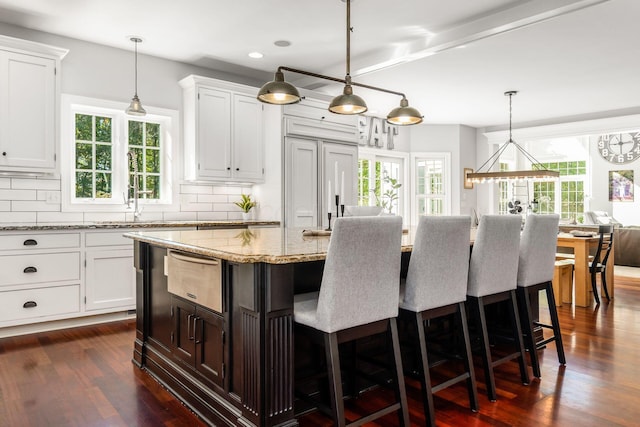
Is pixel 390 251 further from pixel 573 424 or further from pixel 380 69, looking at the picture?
pixel 380 69

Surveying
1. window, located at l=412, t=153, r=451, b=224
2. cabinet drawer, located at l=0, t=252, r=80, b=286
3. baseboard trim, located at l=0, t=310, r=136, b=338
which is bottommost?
baseboard trim, located at l=0, t=310, r=136, b=338

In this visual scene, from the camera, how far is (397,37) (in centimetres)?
427

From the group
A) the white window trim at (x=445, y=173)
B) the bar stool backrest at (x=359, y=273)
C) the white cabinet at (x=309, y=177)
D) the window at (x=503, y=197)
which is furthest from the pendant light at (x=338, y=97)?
the window at (x=503, y=197)

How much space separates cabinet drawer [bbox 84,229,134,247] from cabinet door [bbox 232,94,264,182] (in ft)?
4.90

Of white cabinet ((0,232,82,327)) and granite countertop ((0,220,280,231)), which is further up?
granite countertop ((0,220,280,231))

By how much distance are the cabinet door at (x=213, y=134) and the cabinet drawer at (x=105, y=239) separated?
3.66 feet

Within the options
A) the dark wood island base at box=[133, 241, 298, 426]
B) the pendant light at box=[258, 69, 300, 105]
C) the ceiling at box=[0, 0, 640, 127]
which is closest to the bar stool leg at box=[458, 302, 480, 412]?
the dark wood island base at box=[133, 241, 298, 426]

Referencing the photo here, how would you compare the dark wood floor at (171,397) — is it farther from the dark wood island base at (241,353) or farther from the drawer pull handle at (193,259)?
the drawer pull handle at (193,259)

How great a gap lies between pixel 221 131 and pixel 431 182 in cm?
462

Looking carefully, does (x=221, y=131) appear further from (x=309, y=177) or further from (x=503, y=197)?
(x=503, y=197)

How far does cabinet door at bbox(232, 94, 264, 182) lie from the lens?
5.14 m

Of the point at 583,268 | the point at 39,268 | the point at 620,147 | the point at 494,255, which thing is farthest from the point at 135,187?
the point at 620,147

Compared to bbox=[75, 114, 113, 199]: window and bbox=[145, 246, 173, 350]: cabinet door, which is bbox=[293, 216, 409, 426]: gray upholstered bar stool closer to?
bbox=[145, 246, 173, 350]: cabinet door

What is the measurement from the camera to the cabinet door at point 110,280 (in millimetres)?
3920
